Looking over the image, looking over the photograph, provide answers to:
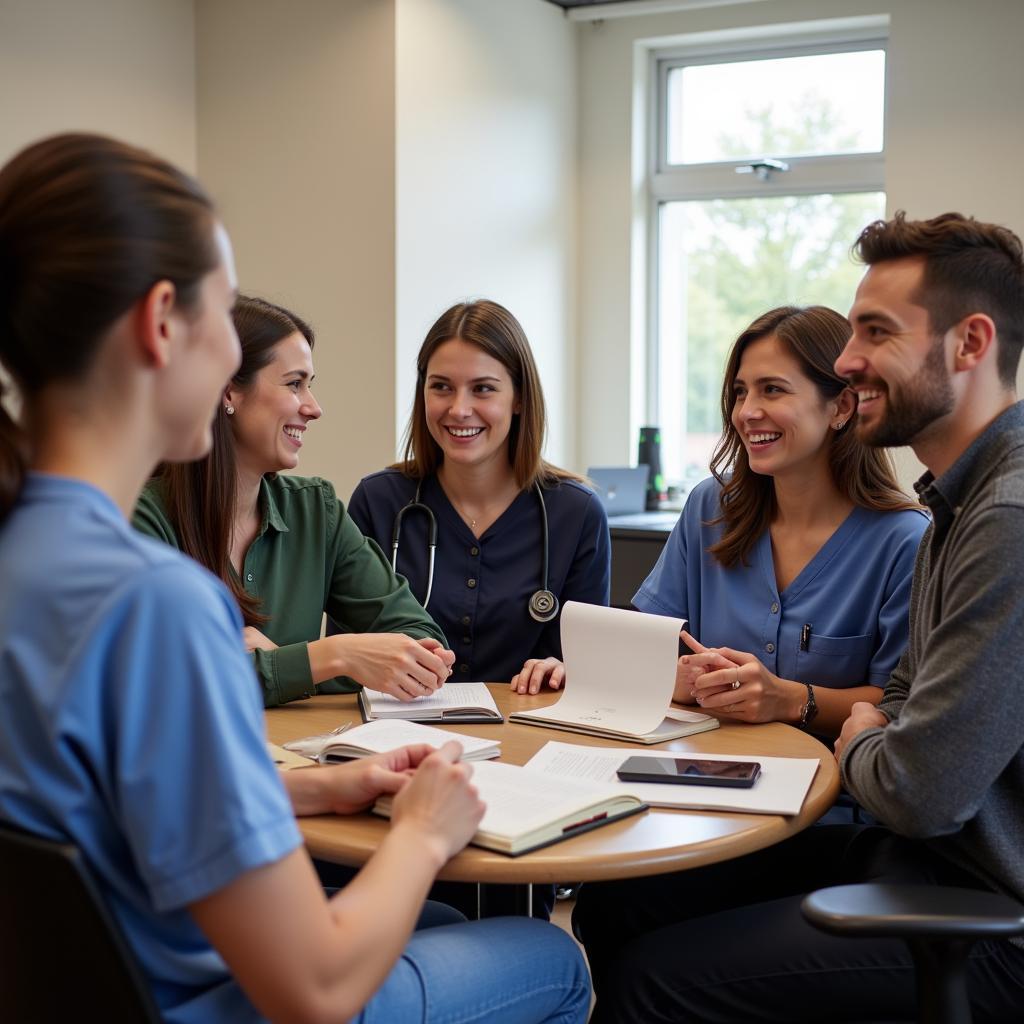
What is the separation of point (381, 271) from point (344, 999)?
356 cm

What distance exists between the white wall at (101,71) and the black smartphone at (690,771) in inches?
118

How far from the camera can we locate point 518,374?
274 cm

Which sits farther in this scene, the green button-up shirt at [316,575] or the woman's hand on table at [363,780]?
the green button-up shirt at [316,575]

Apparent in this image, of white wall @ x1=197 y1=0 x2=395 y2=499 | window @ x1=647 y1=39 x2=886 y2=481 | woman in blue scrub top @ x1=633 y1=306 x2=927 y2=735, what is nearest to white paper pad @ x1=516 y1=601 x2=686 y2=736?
woman in blue scrub top @ x1=633 y1=306 x2=927 y2=735

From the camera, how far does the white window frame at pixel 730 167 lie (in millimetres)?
4906

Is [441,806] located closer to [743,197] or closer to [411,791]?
[411,791]

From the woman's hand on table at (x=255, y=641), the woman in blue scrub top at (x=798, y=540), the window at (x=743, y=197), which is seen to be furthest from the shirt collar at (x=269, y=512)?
the window at (x=743, y=197)

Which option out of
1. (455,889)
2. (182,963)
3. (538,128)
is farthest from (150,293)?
(538,128)

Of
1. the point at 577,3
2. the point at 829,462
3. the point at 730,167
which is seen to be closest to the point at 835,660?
the point at 829,462

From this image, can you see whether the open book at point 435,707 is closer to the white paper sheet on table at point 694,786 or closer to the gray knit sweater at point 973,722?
the white paper sheet on table at point 694,786

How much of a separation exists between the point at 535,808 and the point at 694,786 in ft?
0.86

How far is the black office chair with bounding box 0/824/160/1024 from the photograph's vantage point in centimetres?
91

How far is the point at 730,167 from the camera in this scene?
17.0ft

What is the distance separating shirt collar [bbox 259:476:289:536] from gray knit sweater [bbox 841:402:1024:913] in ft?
3.86
